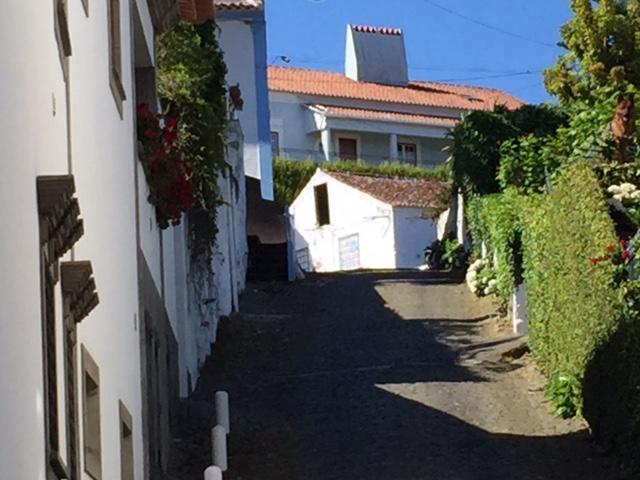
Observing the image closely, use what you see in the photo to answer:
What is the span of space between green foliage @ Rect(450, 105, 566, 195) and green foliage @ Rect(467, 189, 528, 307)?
2.27 metres

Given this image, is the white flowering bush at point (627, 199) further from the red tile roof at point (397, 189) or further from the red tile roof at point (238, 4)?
the red tile roof at point (397, 189)

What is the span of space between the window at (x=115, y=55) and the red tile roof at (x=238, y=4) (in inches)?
936

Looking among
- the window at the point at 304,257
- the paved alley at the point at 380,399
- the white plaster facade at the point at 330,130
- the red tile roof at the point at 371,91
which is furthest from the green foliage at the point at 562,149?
the red tile roof at the point at 371,91

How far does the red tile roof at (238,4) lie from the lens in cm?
3712

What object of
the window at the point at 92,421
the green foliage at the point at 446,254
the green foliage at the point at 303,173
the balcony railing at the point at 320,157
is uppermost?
the balcony railing at the point at 320,157

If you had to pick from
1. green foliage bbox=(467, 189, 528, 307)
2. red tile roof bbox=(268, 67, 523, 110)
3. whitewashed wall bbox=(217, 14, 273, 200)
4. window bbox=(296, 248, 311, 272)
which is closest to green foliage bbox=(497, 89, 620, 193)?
green foliage bbox=(467, 189, 528, 307)

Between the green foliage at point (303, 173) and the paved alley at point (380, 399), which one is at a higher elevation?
the green foliage at point (303, 173)

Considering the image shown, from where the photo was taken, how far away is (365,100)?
60.6m

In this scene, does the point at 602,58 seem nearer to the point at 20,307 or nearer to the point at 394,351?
the point at 394,351

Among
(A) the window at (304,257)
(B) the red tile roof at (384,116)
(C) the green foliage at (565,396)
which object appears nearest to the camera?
(C) the green foliage at (565,396)

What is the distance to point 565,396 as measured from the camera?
65.3 feet

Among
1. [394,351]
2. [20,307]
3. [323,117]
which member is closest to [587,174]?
[394,351]

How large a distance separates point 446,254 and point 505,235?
401 inches

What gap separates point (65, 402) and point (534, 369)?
14.9 meters
